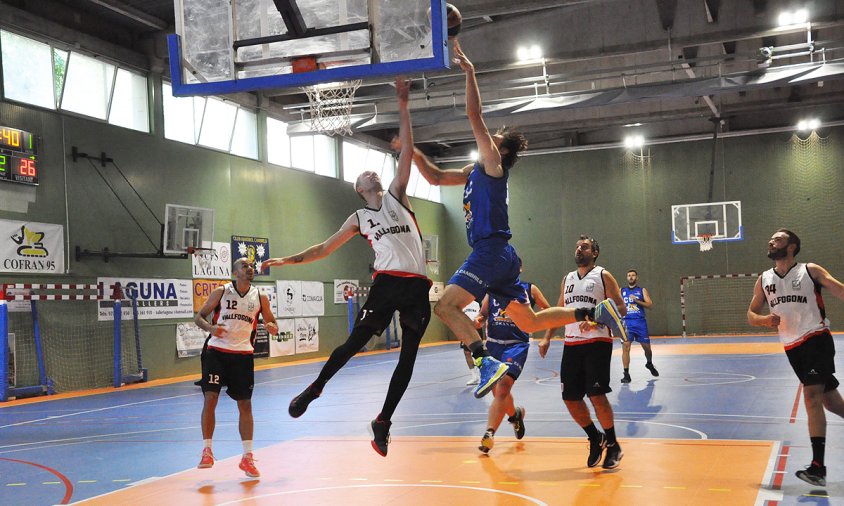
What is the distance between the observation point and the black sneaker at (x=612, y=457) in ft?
24.9

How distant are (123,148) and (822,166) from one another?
23.6m

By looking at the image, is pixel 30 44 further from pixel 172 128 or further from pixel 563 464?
pixel 563 464

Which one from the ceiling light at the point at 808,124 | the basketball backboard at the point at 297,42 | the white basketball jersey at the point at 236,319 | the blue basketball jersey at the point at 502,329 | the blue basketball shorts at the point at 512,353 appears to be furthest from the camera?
the ceiling light at the point at 808,124

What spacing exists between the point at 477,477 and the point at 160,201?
1537 cm

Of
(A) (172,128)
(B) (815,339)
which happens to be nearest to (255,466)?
(B) (815,339)

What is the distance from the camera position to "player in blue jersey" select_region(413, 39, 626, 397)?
6320 mm

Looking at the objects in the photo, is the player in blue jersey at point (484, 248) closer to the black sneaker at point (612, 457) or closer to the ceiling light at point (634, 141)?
the black sneaker at point (612, 457)

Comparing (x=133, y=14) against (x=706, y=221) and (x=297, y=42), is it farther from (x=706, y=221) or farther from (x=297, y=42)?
(x=706, y=221)

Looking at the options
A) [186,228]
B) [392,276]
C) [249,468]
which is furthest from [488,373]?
[186,228]

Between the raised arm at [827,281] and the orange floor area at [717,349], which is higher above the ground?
the raised arm at [827,281]

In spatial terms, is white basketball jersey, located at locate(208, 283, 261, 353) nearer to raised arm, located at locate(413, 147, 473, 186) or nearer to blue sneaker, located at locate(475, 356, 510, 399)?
raised arm, located at locate(413, 147, 473, 186)

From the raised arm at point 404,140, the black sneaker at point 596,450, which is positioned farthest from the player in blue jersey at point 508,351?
the raised arm at point 404,140

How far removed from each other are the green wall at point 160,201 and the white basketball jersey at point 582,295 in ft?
41.8

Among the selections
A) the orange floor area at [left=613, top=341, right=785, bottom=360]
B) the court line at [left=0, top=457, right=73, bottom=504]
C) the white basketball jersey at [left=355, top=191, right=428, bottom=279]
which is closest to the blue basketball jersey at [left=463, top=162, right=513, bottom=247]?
the white basketball jersey at [left=355, top=191, right=428, bottom=279]
